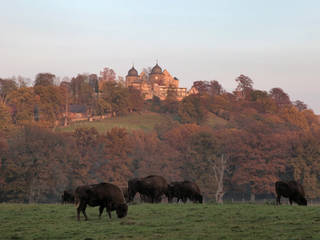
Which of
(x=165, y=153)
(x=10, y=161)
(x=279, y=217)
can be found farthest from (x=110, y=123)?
(x=279, y=217)

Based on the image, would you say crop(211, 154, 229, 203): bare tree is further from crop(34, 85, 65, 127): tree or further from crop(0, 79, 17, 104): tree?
crop(0, 79, 17, 104): tree

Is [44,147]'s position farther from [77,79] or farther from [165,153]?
[77,79]

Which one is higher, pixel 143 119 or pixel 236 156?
pixel 143 119

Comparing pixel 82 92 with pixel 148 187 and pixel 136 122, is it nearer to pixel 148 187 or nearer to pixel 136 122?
pixel 136 122

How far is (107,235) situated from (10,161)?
68000 millimetres

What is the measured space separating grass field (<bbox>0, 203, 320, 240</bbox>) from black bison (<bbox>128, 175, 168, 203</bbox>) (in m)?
7.55

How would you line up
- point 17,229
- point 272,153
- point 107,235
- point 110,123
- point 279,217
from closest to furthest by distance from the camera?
point 107,235 < point 17,229 < point 279,217 < point 272,153 < point 110,123

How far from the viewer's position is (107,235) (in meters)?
17.8

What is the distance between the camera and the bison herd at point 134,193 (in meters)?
22.7

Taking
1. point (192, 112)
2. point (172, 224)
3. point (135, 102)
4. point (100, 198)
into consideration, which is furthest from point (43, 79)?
point (172, 224)

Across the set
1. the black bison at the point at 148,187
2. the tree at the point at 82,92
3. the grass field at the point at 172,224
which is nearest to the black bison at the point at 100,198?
the grass field at the point at 172,224

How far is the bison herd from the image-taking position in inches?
893

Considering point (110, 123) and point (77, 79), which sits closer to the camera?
point (110, 123)

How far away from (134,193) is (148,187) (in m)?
1.01
